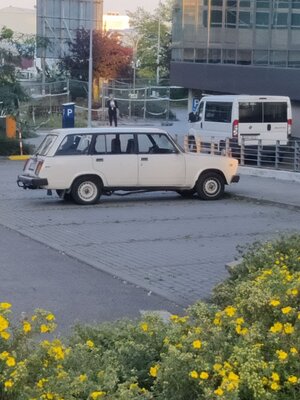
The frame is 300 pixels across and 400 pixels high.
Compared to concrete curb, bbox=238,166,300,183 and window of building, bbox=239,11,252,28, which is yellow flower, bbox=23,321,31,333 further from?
window of building, bbox=239,11,252,28

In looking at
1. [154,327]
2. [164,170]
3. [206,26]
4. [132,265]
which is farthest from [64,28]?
[154,327]

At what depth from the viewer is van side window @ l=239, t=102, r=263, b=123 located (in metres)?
31.0

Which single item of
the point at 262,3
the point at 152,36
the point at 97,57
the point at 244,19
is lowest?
the point at 97,57

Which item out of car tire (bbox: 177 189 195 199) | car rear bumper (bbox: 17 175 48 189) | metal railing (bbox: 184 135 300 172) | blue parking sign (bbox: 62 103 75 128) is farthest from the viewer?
blue parking sign (bbox: 62 103 75 128)

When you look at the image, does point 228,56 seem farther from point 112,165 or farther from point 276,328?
point 276,328

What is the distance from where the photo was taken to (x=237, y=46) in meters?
43.2

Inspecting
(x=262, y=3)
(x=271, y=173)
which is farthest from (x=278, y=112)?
(x=262, y=3)

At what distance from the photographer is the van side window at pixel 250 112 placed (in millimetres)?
31016

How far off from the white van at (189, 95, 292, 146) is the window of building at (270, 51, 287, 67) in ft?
28.5

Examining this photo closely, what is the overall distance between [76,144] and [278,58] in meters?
22.5

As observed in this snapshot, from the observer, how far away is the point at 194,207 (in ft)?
66.0

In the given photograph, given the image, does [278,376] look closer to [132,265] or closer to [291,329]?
[291,329]

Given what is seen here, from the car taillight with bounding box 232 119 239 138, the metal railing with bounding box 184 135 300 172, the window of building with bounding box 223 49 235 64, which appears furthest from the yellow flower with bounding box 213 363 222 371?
the window of building with bounding box 223 49 235 64

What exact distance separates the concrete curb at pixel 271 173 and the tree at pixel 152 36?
66253 mm
